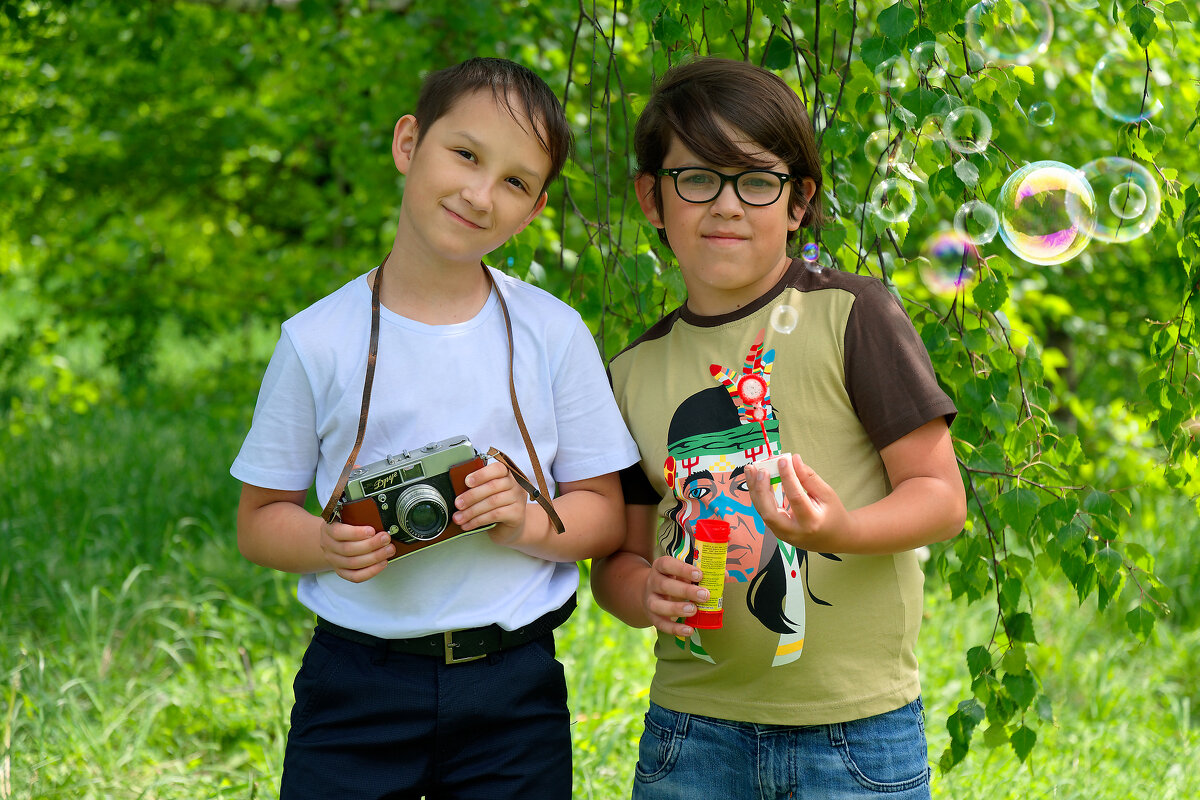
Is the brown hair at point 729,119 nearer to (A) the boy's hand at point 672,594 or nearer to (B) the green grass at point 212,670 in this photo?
(A) the boy's hand at point 672,594

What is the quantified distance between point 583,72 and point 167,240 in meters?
4.04

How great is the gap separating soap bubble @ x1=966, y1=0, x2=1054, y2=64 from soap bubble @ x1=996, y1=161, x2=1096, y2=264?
0.87 ft

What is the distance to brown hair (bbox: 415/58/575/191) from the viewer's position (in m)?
1.57

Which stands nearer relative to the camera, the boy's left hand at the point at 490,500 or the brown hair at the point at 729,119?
the boy's left hand at the point at 490,500

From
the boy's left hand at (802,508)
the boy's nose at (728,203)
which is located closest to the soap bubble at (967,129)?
the boy's nose at (728,203)

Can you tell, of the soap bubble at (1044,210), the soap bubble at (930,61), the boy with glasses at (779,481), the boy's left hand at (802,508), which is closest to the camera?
the boy's left hand at (802,508)

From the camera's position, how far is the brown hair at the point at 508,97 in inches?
61.7

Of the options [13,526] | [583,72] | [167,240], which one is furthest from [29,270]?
[583,72]

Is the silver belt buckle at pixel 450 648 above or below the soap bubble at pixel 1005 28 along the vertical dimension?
below

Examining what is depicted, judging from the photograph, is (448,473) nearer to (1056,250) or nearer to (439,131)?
(439,131)

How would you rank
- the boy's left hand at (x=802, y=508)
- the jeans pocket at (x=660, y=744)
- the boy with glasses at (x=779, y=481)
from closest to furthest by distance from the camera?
the boy's left hand at (x=802, y=508)
the boy with glasses at (x=779, y=481)
the jeans pocket at (x=660, y=744)

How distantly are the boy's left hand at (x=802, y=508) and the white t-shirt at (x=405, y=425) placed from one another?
1.20ft

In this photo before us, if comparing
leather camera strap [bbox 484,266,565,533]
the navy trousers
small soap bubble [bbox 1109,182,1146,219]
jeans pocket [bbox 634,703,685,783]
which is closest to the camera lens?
leather camera strap [bbox 484,266,565,533]

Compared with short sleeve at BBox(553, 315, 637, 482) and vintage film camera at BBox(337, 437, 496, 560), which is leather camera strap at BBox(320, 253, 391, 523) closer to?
vintage film camera at BBox(337, 437, 496, 560)
